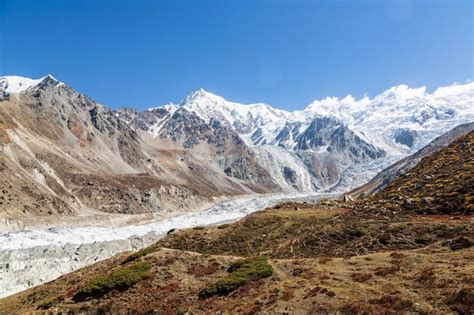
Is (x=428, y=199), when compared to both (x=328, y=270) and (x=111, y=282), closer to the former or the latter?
(x=328, y=270)

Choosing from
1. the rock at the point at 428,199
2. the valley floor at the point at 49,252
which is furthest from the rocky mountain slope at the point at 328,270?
the valley floor at the point at 49,252

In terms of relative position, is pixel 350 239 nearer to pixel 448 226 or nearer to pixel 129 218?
pixel 448 226

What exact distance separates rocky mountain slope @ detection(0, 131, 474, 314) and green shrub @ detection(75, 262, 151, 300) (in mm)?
63

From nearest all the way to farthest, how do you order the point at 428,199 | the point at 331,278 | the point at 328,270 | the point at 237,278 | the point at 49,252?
the point at 331,278, the point at 328,270, the point at 237,278, the point at 428,199, the point at 49,252

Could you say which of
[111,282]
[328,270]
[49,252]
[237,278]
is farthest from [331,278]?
[49,252]

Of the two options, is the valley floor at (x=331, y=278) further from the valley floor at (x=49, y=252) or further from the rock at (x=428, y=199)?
the valley floor at (x=49, y=252)

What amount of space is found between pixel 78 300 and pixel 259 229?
23.0 m

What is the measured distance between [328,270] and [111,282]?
44.5 feet

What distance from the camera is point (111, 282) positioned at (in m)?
25.9

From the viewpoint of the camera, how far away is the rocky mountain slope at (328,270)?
708 inches

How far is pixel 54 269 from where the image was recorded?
65.9 metres

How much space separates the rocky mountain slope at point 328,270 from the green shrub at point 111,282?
0.06 meters

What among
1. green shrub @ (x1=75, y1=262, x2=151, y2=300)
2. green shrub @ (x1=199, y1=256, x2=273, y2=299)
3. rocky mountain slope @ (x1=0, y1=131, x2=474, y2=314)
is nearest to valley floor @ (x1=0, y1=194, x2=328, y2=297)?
rocky mountain slope @ (x1=0, y1=131, x2=474, y2=314)

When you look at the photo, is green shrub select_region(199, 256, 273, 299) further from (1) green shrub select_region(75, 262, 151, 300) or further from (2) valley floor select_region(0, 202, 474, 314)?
(1) green shrub select_region(75, 262, 151, 300)
